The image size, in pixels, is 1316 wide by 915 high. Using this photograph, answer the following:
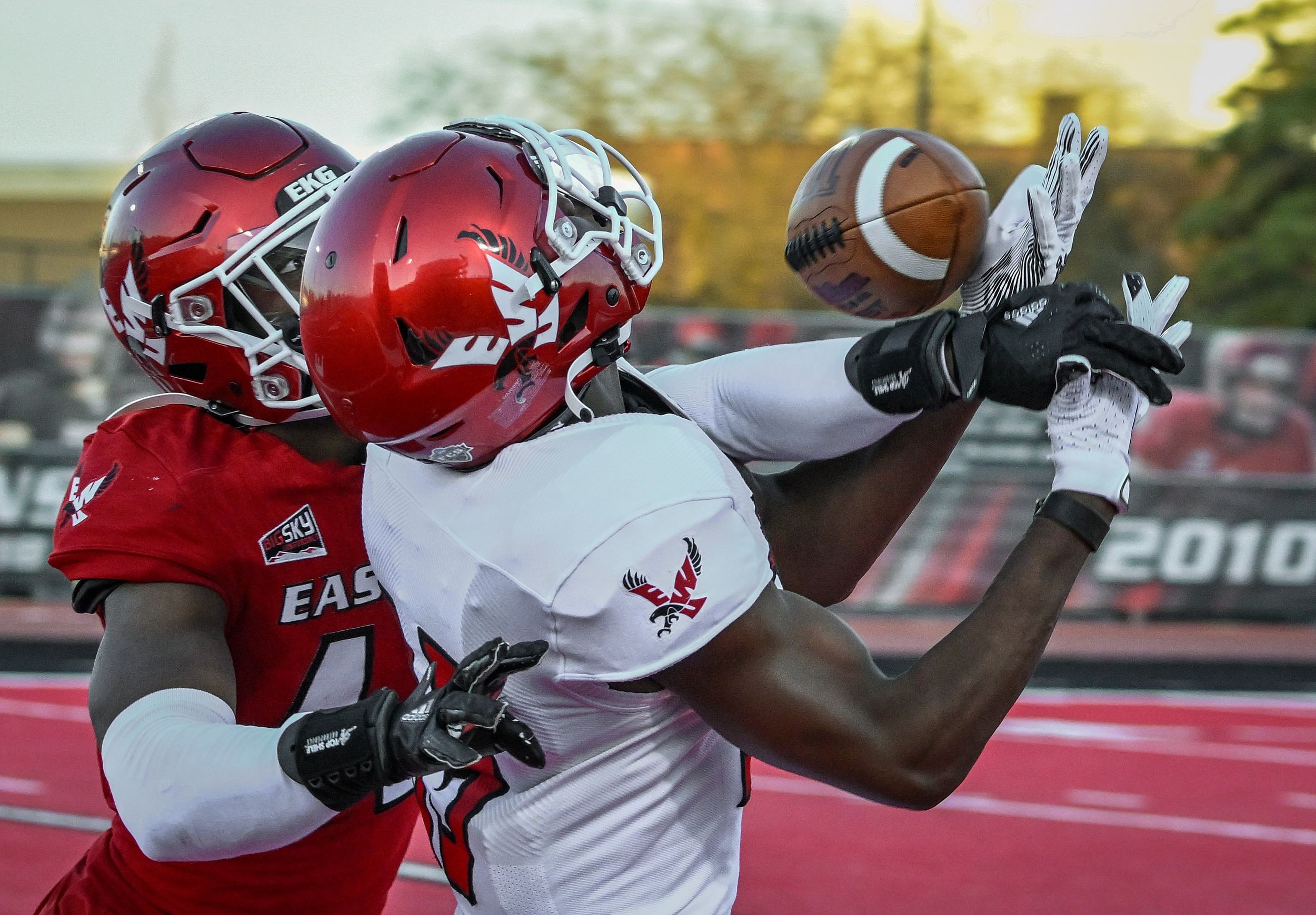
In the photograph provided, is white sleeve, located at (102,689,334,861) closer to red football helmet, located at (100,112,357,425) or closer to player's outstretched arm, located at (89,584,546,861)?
player's outstretched arm, located at (89,584,546,861)

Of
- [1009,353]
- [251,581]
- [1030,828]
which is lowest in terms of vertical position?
[1030,828]

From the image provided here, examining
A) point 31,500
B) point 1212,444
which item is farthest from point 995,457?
point 31,500

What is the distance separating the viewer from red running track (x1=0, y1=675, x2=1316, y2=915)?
4.98m

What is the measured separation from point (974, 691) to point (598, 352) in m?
0.66

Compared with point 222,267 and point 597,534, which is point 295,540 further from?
point 597,534

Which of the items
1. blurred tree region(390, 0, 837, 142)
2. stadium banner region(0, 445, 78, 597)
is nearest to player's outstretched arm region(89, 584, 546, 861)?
stadium banner region(0, 445, 78, 597)

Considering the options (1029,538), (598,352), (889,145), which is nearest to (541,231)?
(598,352)

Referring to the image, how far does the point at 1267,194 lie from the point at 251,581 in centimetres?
1873

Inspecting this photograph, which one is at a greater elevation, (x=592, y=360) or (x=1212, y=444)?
(x=592, y=360)

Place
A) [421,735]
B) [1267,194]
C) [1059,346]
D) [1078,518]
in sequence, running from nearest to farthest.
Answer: [421,735], [1078,518], [1059,346], [1267,194]

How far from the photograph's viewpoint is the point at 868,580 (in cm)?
966

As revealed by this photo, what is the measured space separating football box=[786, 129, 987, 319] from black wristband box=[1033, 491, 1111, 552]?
2.02 ft

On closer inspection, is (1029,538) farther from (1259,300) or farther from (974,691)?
(1259,300)

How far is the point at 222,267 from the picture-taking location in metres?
2.06
